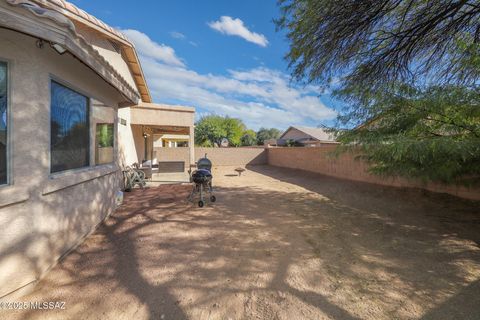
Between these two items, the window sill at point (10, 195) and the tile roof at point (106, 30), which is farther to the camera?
the tile roof at point (106, 30)

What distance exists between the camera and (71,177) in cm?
308

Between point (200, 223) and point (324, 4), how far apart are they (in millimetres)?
5392

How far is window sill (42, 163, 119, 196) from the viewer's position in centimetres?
267

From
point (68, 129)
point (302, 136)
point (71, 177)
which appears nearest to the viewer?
point (71, 177)

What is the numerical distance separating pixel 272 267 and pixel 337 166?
904 cm

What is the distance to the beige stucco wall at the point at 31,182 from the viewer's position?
219 cm

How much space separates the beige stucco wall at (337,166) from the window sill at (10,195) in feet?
15.9

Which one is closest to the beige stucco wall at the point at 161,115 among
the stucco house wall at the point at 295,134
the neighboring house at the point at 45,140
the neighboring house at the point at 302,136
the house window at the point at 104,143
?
the house window at the point at 104,143

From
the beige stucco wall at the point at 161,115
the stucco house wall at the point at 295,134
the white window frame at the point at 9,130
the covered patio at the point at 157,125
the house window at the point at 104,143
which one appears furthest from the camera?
the stucco house wall at the point at 295,134

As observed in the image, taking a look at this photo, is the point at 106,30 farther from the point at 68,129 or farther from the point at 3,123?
the point at 3,123

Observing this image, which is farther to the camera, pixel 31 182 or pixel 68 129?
pixel 68 129

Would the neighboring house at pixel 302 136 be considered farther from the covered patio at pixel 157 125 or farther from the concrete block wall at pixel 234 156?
the covered patio at pixel 157 125

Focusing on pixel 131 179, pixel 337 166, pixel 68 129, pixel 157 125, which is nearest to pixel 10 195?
pixel 68 129

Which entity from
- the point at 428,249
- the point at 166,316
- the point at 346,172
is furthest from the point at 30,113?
the point at 346,172
